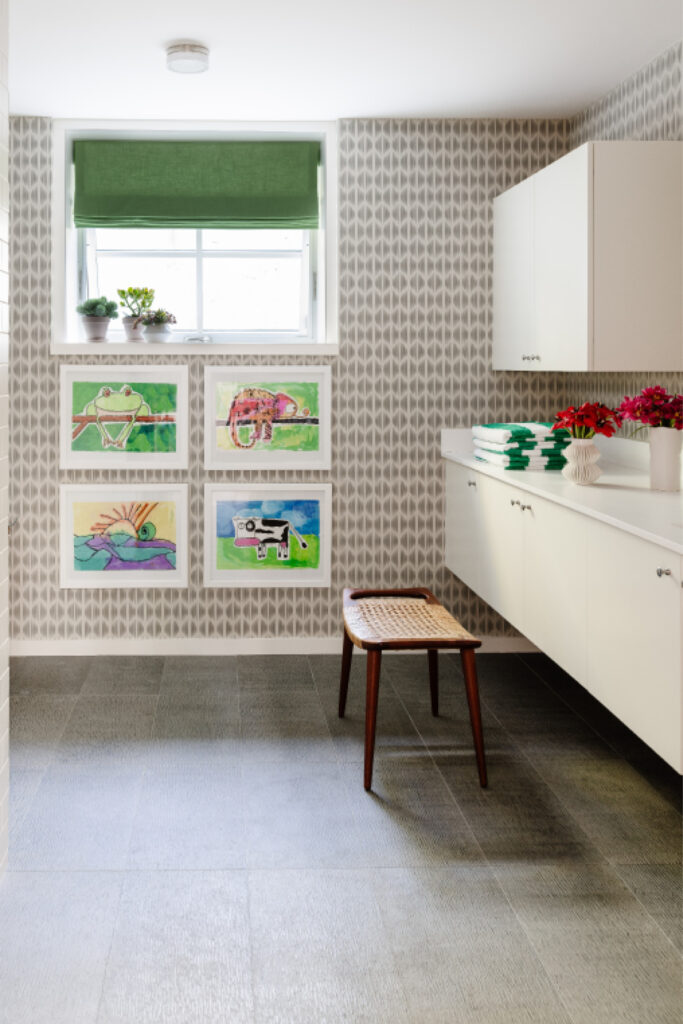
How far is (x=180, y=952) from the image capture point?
2.45 m

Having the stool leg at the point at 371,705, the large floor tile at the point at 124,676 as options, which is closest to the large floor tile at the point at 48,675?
the large floor tile at the point at 124,676

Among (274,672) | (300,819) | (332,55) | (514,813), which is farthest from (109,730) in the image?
(332,55)

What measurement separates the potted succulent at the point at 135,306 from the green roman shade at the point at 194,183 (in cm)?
29

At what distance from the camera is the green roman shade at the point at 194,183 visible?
16.6ft

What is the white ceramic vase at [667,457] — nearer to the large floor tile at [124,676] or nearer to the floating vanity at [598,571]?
the floating vanity at [598,571]

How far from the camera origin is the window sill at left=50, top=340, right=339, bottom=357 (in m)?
5.08

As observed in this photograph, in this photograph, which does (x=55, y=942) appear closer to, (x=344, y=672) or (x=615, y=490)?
(x=344, y=672)

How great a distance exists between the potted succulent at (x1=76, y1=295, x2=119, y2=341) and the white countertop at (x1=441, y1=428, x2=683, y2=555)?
159 cm

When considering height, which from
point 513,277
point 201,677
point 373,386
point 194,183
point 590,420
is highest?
point 194,183

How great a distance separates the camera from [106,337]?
203 inches

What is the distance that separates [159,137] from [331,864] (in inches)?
136

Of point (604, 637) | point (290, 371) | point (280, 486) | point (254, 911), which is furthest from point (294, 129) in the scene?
point (254, 911)

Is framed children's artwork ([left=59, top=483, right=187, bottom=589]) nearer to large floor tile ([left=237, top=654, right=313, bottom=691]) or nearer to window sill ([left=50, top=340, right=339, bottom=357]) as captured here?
large floor tile ([left=237, top=654, right=313, bottom=691])

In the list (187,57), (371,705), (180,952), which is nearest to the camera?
(180,952)
